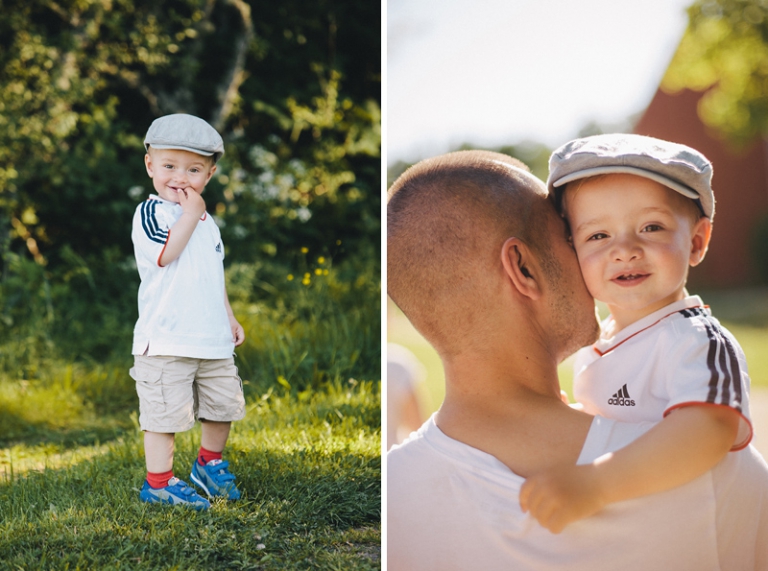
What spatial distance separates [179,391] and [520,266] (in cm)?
111

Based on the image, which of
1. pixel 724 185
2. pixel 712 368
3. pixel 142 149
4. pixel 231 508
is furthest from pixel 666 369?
pixel 142 149

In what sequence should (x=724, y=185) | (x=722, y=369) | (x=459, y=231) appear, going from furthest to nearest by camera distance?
(x=724, y=185)
(x=459, y=231)
(x=722, y=369)

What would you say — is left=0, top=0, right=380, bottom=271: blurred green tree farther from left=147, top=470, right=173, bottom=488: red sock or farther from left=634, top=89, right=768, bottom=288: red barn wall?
left=147, top=470, right=173, bottom=488: red sock

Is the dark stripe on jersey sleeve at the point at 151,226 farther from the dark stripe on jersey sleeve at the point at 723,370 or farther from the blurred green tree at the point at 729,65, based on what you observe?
the blurred green tree at the point at 729,65

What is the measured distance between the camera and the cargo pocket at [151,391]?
2096 millimetres

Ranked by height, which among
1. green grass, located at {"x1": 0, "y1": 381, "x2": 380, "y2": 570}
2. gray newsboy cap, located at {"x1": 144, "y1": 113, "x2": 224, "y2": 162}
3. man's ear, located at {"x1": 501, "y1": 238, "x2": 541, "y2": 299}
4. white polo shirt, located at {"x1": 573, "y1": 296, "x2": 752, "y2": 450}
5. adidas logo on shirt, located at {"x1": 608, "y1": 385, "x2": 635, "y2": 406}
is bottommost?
green grass, located at {"x1": 0, "y1": 381, "x2": 380, "y2": 570}

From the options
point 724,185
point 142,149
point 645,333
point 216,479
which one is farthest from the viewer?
point 142,149

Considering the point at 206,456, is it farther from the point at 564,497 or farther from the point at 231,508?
→ the point at 564,497

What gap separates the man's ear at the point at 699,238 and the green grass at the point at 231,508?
1.10 metres

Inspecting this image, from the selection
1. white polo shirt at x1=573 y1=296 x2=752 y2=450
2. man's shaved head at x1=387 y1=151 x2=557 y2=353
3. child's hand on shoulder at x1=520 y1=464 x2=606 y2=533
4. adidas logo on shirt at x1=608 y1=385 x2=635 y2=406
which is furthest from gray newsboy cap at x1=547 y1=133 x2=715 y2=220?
child's hand on shoulder at x1=520 y1=464 x2=606 y2=533

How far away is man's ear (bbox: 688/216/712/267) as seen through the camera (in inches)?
59.2

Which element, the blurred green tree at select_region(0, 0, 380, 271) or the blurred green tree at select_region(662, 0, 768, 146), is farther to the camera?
the blurred green tree at select_region(0, 0, 380, 271)

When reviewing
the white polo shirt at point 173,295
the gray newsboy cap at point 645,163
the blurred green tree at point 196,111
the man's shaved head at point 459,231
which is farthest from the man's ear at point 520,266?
the blurred green tree at point 196,111

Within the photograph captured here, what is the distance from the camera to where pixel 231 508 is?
6.78 ft
